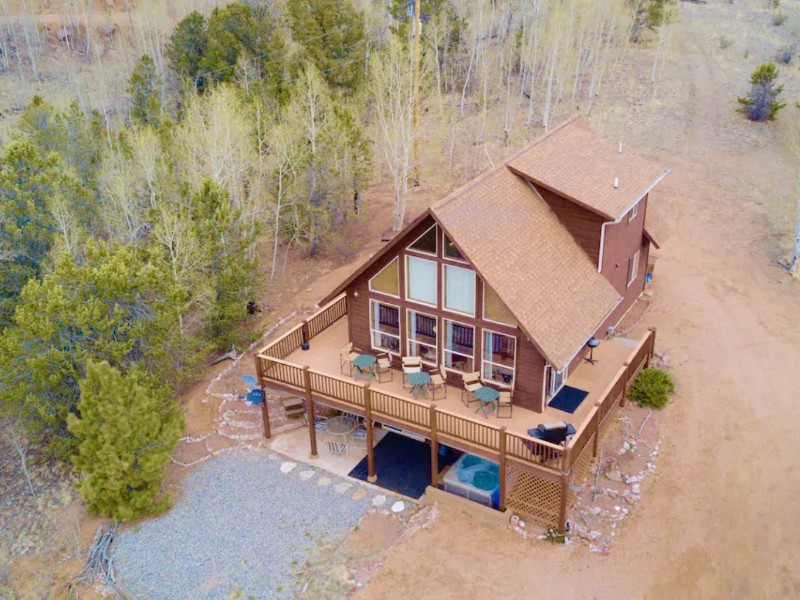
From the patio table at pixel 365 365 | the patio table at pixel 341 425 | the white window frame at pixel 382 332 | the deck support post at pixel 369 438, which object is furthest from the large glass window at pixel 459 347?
the patio table at pixel 341 425

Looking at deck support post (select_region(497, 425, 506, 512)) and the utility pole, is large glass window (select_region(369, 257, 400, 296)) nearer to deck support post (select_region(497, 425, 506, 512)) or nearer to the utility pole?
deck support post (select_region(497, 425, 506, 512))

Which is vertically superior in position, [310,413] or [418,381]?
[418,381]

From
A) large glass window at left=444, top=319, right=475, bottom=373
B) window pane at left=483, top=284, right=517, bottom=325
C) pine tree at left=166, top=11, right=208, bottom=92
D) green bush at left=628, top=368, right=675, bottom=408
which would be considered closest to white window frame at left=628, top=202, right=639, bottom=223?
green bush at left=628, top=368, right=675, bottom=408

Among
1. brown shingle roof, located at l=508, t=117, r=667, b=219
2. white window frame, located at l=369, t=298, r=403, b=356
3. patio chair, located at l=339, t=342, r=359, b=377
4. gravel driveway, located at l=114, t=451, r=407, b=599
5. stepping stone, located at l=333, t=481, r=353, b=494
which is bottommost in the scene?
gravel driveway, located at l=114, t=451, r=407, b=599

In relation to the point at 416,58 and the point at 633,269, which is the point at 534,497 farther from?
the point at 416,58

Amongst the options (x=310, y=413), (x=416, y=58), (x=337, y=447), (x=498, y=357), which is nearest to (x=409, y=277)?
(x=498, y=357)

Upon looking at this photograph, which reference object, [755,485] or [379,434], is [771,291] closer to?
[755,485]
